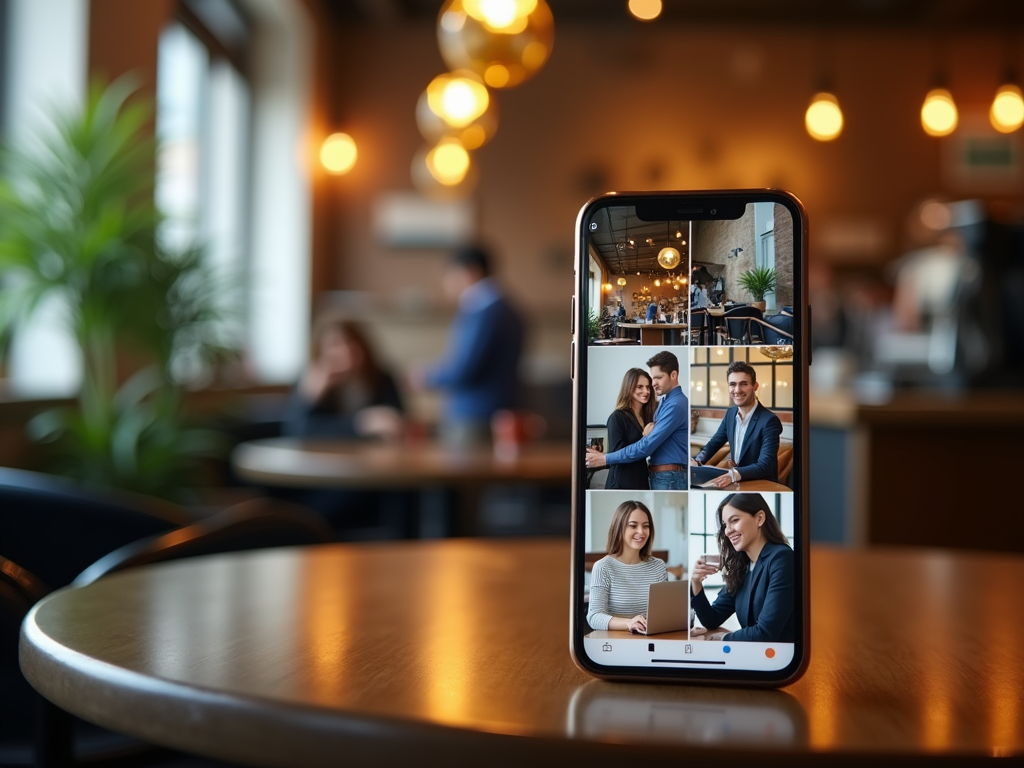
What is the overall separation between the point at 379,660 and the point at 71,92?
422 cm

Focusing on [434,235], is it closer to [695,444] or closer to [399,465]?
A: [399,465]

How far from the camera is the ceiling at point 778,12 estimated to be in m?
9.16

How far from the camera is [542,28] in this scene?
329cm

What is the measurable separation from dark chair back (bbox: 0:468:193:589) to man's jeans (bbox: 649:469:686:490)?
4.05ft

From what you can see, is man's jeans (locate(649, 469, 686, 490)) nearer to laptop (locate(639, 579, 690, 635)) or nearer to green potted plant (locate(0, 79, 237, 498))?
laptop (locate(639, 579, 690, 635))

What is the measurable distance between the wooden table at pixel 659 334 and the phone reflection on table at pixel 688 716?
0.71 ft

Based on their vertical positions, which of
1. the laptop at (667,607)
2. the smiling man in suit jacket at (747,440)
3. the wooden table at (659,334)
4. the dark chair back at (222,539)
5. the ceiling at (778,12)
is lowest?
the dark chair back at (222,539)

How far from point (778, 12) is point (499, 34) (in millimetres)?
6947

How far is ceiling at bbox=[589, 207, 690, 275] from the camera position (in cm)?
73

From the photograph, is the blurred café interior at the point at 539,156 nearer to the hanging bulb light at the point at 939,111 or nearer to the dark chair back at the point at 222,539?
the hanging bulb light at the point at 939,111

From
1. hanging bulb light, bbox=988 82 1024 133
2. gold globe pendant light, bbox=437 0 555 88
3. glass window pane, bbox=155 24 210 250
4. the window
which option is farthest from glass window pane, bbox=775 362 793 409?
glass window pane, bbox=155 24 210 250

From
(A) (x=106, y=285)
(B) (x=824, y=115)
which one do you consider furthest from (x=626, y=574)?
(B) (x=824, y=115)

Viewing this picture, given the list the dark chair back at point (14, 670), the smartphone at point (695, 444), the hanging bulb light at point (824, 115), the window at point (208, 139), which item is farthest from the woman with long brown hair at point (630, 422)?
the window at point (208, 139)

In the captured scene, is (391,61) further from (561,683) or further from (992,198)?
(561,683)
